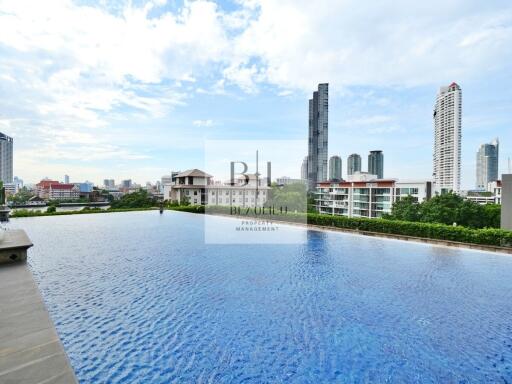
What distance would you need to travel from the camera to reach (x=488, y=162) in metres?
118

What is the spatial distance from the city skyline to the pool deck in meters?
12.0

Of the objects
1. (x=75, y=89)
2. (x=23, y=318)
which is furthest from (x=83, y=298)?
(x=75, y=89)

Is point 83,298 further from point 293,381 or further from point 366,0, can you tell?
point 366,0

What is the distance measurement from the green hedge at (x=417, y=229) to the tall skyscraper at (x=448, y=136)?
260 ft

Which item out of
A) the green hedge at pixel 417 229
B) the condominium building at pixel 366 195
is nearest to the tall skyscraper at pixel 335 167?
the condominium building at pixel 366 195

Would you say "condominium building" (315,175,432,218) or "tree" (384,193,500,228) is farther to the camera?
"condominium building" (315,175,432,218)

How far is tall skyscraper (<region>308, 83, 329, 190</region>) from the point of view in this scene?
96.9 meters

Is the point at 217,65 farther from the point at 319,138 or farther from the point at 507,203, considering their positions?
the point at 319,138

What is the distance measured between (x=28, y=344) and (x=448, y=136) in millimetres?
106361

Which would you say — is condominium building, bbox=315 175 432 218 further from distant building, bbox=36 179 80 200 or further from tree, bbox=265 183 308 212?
distant building, bbox=36 179 80 200

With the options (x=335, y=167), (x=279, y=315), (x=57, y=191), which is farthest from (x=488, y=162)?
(x=57, y=191)

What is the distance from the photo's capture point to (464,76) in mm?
16281

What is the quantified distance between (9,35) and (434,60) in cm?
2285

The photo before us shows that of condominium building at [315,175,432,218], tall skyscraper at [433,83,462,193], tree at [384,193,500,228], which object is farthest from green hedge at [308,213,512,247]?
tall skyscraper at [433,83,462,193]
